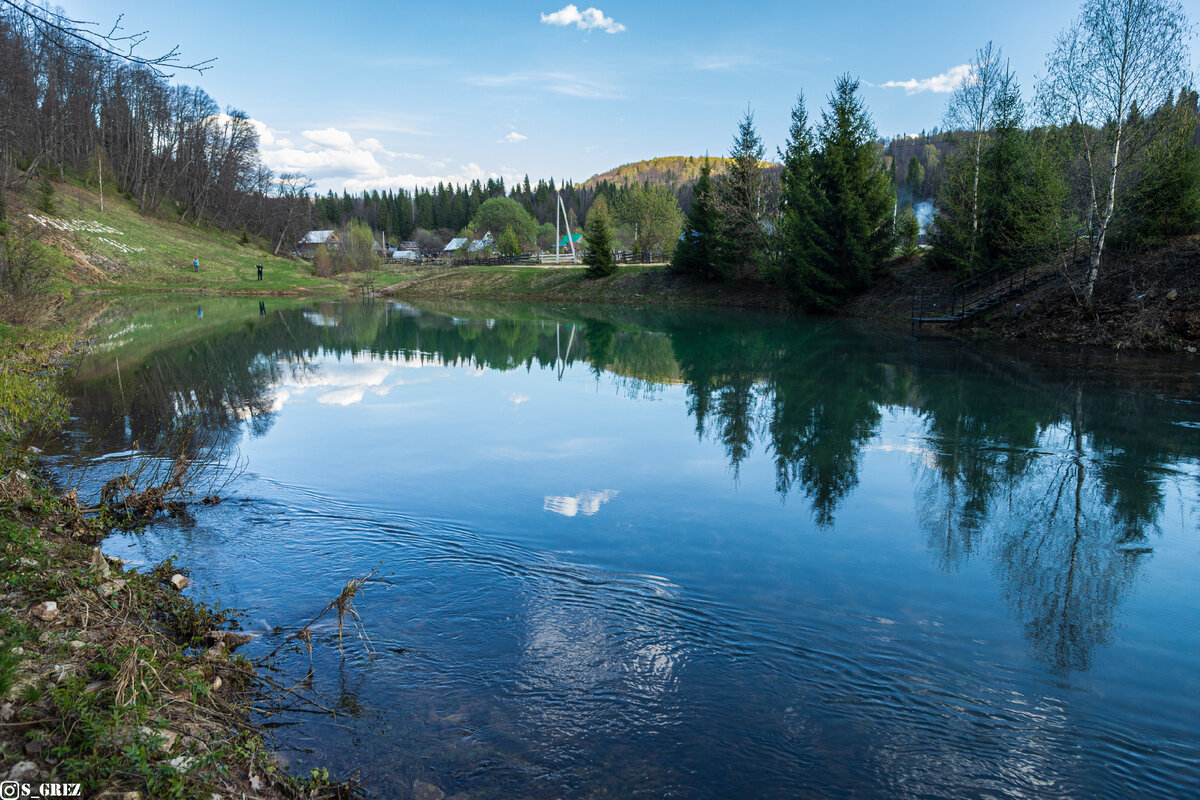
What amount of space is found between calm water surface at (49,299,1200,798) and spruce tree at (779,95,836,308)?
20.9 metres

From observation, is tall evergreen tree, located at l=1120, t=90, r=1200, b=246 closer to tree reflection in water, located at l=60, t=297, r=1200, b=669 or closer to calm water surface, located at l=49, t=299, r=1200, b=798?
tree reflection in water, located at l=60, t=297, r=1200, b=669

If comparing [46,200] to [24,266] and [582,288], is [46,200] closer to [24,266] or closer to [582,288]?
[582,288]

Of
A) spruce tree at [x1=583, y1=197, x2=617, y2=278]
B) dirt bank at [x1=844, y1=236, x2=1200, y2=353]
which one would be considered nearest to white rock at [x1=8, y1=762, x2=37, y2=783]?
dirt bank at [x1=844, y1=236, x2=1200, y2=353]

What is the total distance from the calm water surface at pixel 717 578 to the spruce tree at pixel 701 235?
103ft

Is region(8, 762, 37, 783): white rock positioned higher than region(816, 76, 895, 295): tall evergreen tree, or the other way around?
region(816, 76, 895, 295): tall evergreen tree

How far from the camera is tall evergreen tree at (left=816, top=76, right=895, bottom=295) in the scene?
3509 centimetres

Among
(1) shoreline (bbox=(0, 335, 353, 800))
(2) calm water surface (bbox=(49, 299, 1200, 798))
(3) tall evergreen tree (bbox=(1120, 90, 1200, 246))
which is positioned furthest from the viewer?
(3) tall evergreen tree (bbox=(1120, 90, 1200, 246))

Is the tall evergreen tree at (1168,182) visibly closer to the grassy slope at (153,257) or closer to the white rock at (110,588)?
the white rock at (110,588)

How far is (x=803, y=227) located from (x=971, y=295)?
8.57 metres

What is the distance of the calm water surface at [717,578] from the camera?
4469mm

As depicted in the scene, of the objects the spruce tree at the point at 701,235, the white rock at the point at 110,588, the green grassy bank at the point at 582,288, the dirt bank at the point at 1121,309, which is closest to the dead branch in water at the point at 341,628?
the white rock at the point at 110,588

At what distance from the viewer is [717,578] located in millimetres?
6922
